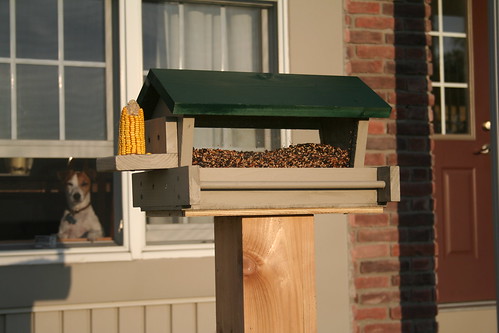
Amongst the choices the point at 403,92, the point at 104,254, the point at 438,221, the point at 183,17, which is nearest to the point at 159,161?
the point at 104,254

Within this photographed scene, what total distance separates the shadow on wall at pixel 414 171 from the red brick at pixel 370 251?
94mm

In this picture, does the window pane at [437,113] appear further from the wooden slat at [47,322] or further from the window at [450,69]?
the wooden slat at [47,322]

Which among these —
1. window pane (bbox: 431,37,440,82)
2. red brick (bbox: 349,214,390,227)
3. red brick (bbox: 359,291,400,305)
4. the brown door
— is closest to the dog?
red brick (bbox: 349,214,390,227)

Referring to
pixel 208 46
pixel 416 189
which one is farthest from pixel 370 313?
pixel 208 46

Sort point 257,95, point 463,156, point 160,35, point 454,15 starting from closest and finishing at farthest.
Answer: point 257,95 → point 160,35 → point 463,156 → point 454,15

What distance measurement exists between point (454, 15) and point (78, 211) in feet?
9.76

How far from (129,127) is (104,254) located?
1.77 metres

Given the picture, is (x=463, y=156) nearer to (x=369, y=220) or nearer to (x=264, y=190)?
(x=369, y=220)

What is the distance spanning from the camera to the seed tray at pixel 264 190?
8.71 ft

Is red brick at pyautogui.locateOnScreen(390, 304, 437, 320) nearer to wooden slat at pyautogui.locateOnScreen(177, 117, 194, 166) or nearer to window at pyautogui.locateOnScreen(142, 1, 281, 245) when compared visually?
window at pyautogui.locateOnScreen(142, 1, 281, 245)

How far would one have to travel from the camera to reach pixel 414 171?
16.5ft

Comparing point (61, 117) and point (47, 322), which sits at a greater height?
point (61, 117)

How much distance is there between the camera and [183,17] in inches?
188

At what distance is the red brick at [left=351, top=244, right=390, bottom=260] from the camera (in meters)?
4.87
